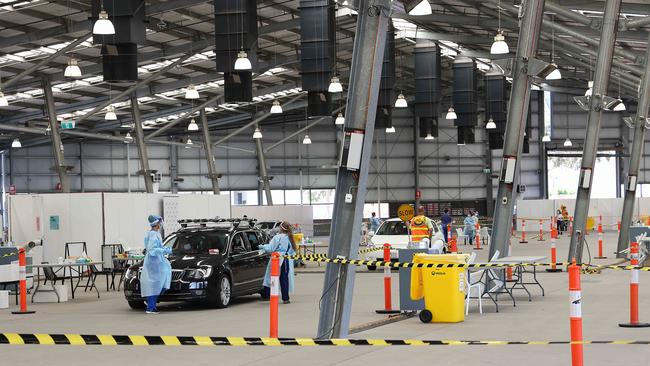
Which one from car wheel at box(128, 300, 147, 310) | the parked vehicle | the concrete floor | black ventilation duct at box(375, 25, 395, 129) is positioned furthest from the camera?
black ventilation duct at box(375, 25, 395, 129)

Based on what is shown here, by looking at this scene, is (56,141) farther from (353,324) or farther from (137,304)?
(353,324)

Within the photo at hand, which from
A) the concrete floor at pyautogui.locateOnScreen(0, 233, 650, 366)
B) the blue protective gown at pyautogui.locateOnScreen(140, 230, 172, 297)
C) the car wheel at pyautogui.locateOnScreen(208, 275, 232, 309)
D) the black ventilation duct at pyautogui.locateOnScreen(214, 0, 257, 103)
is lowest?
the concrete floor at pyautogui.locateOnScreen(0, 233, 650, 366)

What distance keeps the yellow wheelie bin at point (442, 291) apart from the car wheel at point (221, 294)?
4.63 metres

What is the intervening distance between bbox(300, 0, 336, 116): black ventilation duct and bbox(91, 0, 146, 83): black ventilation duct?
7692 mm

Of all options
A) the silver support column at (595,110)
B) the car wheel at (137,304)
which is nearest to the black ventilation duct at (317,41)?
the silver support column at (595,110)

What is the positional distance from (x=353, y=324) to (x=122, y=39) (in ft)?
36.9

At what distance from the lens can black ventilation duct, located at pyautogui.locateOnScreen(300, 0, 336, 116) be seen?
3144 cm

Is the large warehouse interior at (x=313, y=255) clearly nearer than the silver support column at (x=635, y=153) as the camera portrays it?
Yes

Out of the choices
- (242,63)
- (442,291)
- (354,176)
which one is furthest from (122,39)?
(354,176)

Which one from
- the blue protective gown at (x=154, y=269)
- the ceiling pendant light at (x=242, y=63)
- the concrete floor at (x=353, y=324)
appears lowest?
the concrete floor at (x=353, y=324)

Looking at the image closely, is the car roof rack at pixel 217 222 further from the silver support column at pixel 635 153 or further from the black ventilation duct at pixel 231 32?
the silver support column at pixel 635 153

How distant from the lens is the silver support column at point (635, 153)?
3073 cm

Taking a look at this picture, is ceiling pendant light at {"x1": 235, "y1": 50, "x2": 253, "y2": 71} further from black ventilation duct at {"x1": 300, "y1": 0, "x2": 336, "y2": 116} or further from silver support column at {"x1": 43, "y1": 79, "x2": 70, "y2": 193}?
silver support column at {"x1": 43, "y1": 79, "x2": 70, "y2": 193}

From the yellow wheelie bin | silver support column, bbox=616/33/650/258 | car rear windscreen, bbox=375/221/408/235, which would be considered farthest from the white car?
the yellow wheelie bin
